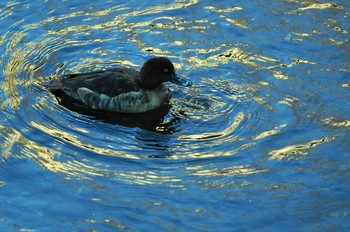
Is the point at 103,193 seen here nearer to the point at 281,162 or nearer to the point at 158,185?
the point at 158,185

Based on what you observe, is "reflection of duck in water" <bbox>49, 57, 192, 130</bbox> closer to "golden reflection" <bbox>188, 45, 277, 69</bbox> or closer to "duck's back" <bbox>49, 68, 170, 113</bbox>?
"duck's back" <bbox>49, 68, 170, 113</bbox>

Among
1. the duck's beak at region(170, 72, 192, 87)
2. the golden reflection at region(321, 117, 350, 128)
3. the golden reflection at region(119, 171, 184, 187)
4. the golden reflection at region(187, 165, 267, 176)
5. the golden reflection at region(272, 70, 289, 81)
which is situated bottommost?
the golden reflection at region(321, 117, 350, 128)

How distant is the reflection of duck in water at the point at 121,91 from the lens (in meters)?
12.2

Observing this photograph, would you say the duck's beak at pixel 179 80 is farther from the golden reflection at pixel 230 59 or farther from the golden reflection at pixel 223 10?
the golden reflection at pixel 223 10

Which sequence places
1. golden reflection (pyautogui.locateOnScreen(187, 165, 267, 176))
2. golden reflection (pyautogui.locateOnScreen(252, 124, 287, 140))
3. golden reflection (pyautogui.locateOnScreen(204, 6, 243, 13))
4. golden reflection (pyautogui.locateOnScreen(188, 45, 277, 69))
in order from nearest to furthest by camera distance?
golden reflection (pyautogui.locateOnScreen(187, 165, 267, 176)) → golden reflection (pyautogui.locateOnScreen(252, 124, 287, 140)) → golden reflection (pyautogui.locateOnScreen(188, 45, 277, 69)) → golden reflection (pyautogui.locateOnScreen(204, 6, 243, 13))

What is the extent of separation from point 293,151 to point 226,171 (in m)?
1.03

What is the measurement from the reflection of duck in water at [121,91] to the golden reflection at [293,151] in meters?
2.12

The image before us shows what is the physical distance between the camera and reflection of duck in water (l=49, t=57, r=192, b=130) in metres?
12.2

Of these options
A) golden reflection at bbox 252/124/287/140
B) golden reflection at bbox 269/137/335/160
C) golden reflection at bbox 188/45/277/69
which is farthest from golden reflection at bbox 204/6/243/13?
golden reflection at bbox 269/137/335/160

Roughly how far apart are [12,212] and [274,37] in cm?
626

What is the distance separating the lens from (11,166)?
34.2 feet

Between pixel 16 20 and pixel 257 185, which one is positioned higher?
pixel 16 20

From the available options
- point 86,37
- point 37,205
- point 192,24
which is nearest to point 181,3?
point 192,24

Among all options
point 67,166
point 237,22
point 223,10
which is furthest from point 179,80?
point 223,10
